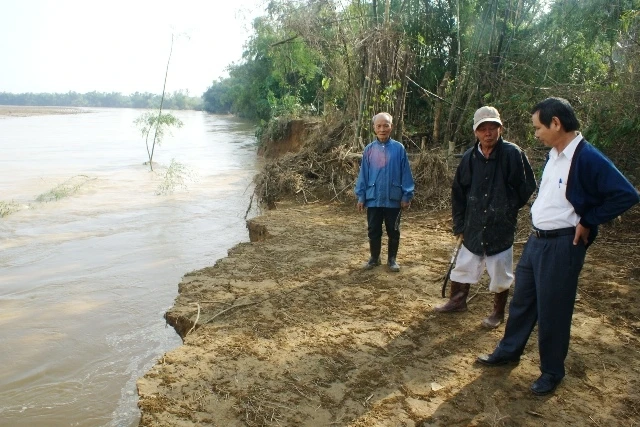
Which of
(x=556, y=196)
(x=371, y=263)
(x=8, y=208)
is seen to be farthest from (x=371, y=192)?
(x=8, y=208)

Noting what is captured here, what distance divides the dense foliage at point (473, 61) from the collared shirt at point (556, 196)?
12.4 feet

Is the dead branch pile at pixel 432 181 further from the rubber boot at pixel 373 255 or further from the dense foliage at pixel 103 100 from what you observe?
the dense foliage at pixel 103 100

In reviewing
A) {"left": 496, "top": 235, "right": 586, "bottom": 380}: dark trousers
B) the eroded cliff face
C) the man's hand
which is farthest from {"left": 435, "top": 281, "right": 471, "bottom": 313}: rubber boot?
the eroded cliff face

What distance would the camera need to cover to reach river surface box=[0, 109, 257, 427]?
156 inches

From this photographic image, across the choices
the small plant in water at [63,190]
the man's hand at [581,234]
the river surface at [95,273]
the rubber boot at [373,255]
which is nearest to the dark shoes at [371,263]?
the rubber boot at [373,255]

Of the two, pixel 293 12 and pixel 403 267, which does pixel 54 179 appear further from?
pixel 403 267

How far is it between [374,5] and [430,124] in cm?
280

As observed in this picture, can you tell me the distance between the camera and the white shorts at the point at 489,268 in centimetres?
355

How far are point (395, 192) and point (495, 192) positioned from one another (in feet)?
4.63

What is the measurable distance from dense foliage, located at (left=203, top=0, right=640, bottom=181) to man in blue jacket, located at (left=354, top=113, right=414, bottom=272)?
2.88 metres

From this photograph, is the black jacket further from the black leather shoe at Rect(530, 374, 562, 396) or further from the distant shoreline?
the distant shoreline

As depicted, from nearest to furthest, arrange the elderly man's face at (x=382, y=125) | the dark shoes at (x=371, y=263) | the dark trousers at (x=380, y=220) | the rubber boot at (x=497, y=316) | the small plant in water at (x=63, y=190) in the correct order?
the rubber boot at (x=497, y=316)
the elderly man's face at (x=382, y=125)
the dark trousers at (x=380, y=220)
the dark shoes at (x=371, y=263)
the small plant in water at (x=63, y=190)

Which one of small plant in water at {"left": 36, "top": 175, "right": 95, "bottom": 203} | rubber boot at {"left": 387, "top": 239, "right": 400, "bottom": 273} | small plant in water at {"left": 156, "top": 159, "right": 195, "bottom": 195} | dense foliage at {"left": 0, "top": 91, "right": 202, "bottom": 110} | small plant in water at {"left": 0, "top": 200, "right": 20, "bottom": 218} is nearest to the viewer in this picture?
rubber boot at {"left": 387, "top": 239, "right": 400, "bottom": 273}

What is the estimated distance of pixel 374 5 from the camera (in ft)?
34.6
